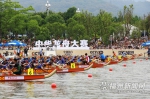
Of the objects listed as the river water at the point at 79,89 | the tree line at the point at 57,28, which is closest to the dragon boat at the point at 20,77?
the river water at the point at 79,89

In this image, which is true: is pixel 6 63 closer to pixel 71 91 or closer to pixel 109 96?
pixel 71 91

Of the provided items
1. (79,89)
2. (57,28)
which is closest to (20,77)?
(79,89)

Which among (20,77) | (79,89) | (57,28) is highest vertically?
(57,28)

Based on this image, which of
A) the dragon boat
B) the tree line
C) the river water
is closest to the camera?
the river water

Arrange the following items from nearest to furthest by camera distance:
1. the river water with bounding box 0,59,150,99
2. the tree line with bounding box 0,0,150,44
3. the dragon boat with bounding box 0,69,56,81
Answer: the river water with bounding box 0,59,150,99 → the dragon boat with bounding box 0,69,56,81 → the tree line with bounding box 0,0,150,44

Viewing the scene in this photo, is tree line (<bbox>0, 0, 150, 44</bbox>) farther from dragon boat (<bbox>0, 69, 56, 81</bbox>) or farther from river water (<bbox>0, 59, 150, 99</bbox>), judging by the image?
dragon boat (<bbox>0, 69, 56, 81</bbox>)

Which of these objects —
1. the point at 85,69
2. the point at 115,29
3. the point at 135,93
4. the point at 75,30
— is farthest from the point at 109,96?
the point at 115,29

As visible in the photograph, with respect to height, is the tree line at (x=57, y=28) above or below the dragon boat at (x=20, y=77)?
above

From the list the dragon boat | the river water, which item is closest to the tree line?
the river water

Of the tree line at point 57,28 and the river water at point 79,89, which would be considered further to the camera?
the tree line at point 57,28

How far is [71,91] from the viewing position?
26297mm

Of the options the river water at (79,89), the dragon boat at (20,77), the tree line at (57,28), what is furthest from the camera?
the tree line at (57,28)

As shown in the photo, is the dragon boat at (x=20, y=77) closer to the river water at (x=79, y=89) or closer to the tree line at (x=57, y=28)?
the river water at (x=79, y=89)

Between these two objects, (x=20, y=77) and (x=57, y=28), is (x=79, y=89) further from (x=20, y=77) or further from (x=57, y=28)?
(x=57, y=28)
